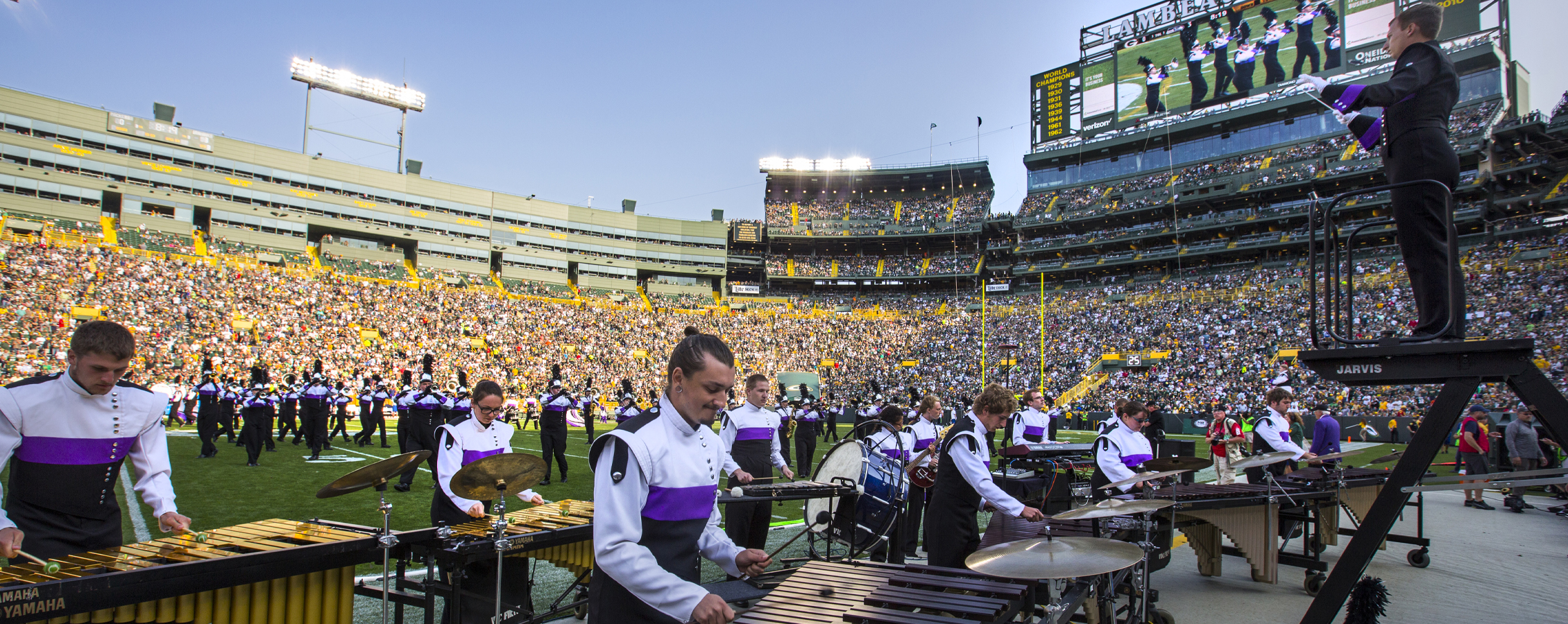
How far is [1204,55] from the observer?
137 feet

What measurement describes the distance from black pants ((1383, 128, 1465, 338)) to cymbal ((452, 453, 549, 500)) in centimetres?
424

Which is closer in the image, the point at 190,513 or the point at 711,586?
the point at 711,586

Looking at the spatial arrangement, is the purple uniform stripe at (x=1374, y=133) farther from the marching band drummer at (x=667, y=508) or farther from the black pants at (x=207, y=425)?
the black pants at (x=207, y=425)

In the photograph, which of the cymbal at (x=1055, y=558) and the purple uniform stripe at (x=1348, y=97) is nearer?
the cymbal at (x=1055, y=558)

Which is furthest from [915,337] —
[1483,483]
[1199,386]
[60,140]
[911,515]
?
[60,140]

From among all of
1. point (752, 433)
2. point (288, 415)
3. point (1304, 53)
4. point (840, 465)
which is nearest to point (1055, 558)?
point (840, 465)

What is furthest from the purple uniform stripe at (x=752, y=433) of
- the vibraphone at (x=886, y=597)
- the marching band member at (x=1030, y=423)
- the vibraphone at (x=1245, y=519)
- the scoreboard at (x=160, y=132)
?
the scoreboard at (x=160, y=132)

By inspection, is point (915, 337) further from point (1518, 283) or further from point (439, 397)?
point (439, 397)

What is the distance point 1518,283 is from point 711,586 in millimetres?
36634

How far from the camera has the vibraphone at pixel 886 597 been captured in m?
2.60

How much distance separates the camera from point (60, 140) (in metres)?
38.8

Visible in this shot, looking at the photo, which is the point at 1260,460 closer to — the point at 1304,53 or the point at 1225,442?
the point at 1225,442

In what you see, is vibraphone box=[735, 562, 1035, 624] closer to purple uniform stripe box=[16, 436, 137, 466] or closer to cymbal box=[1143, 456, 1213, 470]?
cymbal box=[1143, 456, 1213, 470]

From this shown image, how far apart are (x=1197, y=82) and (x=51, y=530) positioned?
4893cm
